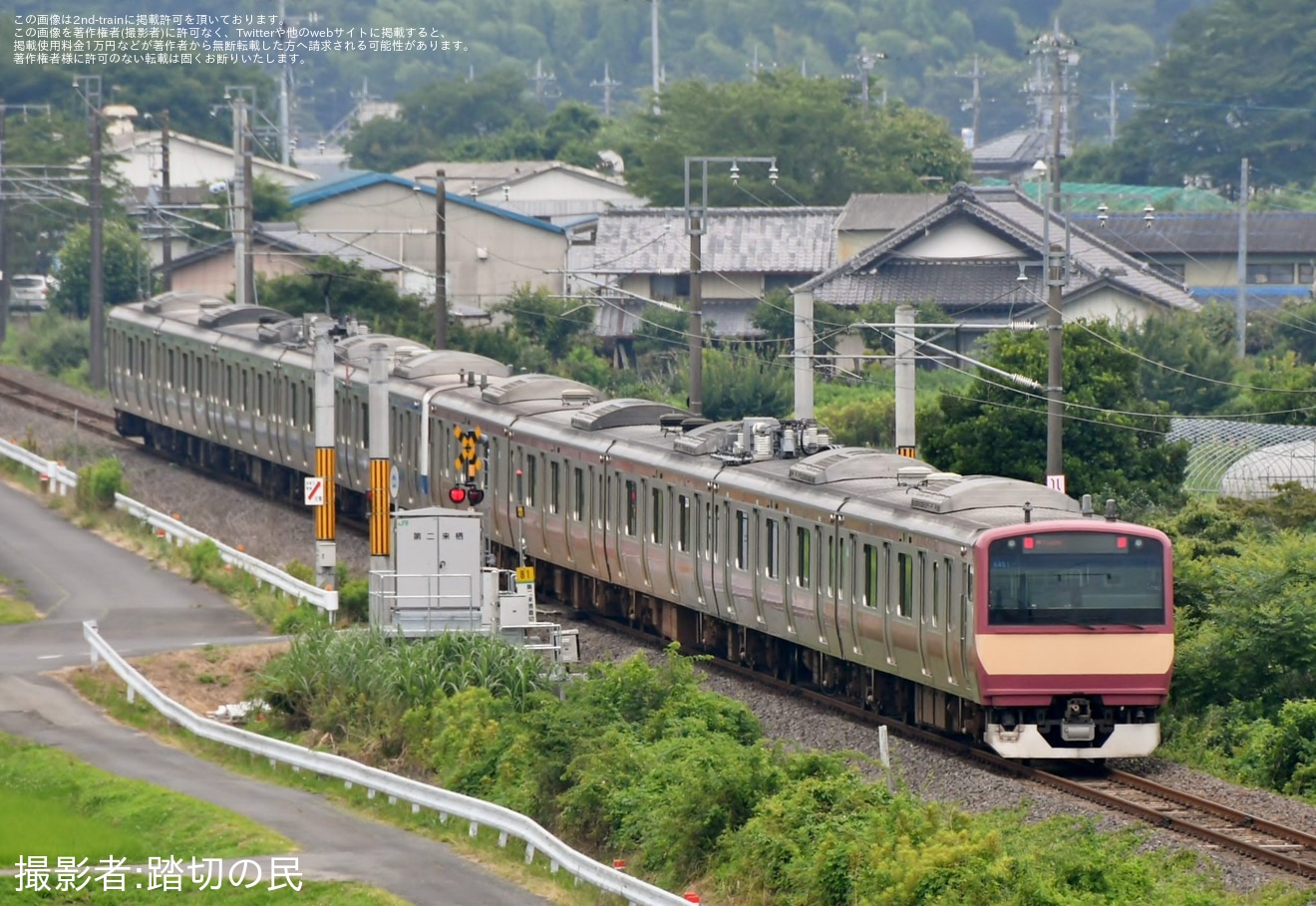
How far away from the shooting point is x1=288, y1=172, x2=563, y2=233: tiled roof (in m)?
71.3

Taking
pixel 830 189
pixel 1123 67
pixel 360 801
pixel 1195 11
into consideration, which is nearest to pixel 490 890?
pixel 360 801

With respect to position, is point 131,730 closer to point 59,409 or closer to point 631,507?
point 631,507

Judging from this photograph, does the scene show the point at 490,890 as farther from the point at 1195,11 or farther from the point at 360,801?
the point at 1195,11

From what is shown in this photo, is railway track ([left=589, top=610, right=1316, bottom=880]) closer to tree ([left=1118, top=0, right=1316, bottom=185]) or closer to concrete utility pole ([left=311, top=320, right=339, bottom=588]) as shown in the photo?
concrete utility pole ([left=311, top=320, right=339, bottom=588])

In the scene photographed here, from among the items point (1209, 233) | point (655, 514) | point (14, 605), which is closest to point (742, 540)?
point (655, 514)

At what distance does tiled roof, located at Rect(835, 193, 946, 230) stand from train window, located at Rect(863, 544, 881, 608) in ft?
140

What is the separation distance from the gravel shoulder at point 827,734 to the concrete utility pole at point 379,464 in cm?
253

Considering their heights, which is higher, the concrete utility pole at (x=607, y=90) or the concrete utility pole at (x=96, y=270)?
the concrete utility pole at (x=607, y=90)

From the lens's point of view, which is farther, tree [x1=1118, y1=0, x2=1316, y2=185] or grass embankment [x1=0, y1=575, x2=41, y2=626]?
tree [x1=1118, y1=0, x2=1316, y2=185]

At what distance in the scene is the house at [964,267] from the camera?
6016 centimetres

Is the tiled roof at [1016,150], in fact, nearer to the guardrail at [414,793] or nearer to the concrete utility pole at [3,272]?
the concrete utility pole at [3,272]

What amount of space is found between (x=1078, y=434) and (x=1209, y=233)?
146ft

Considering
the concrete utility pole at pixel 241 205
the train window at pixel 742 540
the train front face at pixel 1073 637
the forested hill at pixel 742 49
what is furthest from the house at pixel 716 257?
the forested hill at pixel 742 49

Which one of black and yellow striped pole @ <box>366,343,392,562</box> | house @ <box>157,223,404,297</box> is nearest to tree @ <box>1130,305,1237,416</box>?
house @ <box>157,223,404,297</box>
